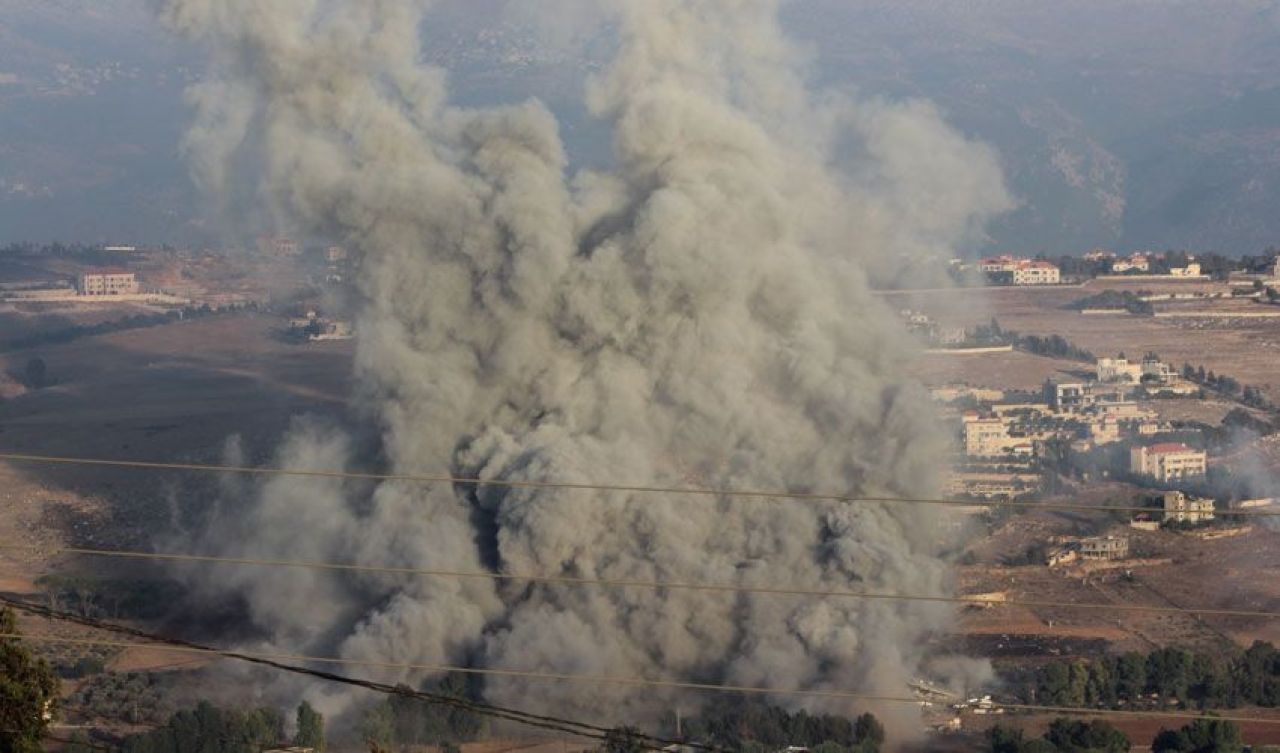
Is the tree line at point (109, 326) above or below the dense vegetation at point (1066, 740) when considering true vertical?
above

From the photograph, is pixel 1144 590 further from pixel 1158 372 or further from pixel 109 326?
pixel 109 326

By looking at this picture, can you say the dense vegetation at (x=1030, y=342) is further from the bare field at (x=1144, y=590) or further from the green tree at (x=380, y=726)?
the green tree at (x=380, y=726)

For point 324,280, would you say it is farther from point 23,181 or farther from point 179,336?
point 23,181

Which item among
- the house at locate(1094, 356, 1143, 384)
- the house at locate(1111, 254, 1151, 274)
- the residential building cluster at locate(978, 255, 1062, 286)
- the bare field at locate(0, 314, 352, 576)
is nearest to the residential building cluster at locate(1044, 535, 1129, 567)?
the bare field at locate(0, 314, 352, 576)

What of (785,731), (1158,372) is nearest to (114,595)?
(785,731)

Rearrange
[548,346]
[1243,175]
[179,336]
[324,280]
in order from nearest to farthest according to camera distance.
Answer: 1. [548,346]
2. [324,280]
3. [179,336]
4. [1243,175]

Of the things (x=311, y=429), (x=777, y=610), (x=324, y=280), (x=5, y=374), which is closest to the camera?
(x=777, y=610)

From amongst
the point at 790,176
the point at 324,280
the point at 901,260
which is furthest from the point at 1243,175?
the point at 790,176

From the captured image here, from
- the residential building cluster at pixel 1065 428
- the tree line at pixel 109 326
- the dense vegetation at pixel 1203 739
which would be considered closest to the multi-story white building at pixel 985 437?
the residential building cluster at pixel 1065 428

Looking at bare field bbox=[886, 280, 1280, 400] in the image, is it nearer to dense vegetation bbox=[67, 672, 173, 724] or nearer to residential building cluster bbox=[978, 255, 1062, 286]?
residential building cluster bbox=[978, 255, 1062, 286]
